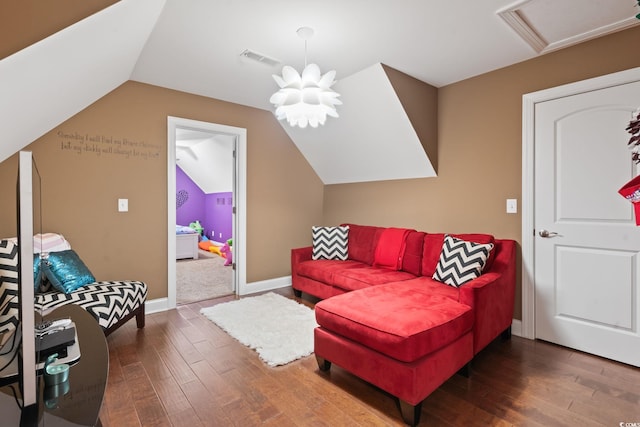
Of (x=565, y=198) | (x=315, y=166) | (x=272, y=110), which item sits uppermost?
(x=272, y=110)

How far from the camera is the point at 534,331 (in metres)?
2.78

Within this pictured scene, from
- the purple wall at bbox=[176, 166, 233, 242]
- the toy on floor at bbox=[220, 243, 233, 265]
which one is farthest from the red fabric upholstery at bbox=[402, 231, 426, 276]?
the purple wall at bbox=[176, 166, 233, 242]

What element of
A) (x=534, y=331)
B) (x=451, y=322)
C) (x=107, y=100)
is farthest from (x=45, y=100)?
(x=534, y=331)

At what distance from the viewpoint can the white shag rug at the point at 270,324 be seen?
2.50 m

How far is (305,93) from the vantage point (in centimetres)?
229

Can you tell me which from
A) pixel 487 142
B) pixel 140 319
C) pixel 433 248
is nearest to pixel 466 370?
pixel 433 248

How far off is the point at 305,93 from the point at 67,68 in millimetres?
1503

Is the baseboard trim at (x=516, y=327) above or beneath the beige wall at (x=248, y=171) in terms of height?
beneath

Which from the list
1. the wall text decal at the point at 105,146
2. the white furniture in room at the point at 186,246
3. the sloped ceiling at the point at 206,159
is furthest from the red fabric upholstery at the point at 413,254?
the white furniture in room at the point at 186,246

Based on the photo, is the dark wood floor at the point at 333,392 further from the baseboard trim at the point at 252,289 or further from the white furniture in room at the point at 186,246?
the white furniture in room at the point at 186,246

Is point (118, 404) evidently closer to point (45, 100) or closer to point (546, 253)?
point (45, 100)

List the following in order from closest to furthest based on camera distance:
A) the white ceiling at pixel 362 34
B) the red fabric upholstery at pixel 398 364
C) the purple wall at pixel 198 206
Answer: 1. the red fabric upholstery at pixel 398 364
2. the white ceiling at pixel 362 34
3. the purple wall at pixel 198 206

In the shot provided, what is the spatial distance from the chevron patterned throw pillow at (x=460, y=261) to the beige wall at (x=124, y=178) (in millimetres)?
2380

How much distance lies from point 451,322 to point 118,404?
202cm
